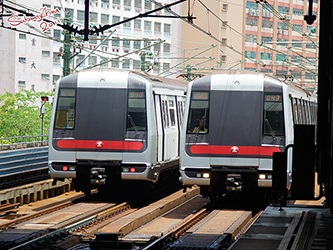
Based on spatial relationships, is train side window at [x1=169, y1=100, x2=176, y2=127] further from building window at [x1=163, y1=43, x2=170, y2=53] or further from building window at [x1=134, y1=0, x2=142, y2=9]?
building window at [x1=163, y1=43, x2=170, y2=53]

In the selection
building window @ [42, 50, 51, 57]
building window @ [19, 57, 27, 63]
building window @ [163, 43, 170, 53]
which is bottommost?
building window @ [19, 57, 27, 63]

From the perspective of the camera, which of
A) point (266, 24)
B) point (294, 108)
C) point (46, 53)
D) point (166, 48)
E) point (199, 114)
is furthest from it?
point (266, 24)

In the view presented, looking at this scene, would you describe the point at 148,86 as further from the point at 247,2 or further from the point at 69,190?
the point at 247,2

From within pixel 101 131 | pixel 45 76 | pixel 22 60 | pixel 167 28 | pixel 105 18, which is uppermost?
pixel 105 18

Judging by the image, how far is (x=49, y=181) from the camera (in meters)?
16.5

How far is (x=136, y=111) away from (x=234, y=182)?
287 centimetres

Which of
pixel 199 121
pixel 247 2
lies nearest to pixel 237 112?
pixel 199 121

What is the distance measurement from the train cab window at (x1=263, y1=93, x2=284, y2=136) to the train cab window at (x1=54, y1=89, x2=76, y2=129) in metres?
4.50

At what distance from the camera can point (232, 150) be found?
13.1 m

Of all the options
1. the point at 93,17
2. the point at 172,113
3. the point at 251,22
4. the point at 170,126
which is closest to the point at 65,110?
the point at 170,126

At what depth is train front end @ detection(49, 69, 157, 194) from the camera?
1409 cm

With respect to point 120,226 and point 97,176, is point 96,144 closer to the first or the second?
point 97,176

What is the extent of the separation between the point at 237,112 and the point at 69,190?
6.70m

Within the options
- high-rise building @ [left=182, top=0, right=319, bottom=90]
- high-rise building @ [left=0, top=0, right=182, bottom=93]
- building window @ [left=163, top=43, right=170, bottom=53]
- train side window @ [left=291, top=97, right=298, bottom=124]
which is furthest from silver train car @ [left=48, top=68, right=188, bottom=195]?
building window @ [left=163, top=43, right=170, bottom=53]
